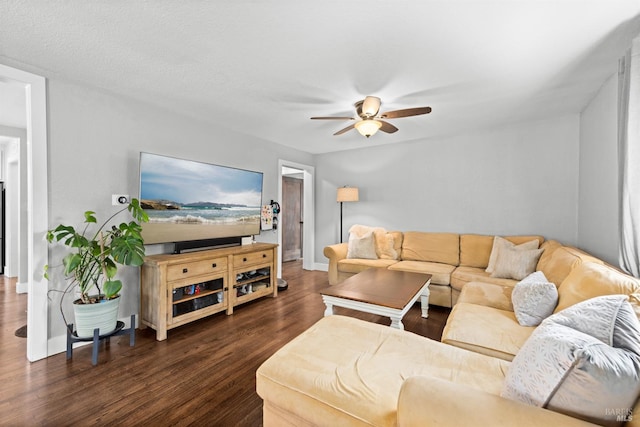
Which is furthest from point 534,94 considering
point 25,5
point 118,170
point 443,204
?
point 118,170

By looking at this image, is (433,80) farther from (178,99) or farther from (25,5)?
(25,5)

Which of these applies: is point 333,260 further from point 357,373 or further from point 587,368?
point 587,368

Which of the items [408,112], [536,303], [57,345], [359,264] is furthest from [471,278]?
[57,345]

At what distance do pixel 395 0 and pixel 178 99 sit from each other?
224cm

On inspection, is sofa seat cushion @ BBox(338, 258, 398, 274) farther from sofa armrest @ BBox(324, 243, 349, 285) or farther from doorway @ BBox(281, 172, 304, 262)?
doorway @ BBox(281, 172, 304, 262)

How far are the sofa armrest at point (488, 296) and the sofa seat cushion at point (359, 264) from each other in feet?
4.38

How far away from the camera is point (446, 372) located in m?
1.23

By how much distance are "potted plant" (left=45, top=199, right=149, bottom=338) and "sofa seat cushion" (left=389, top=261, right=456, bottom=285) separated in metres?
2.95

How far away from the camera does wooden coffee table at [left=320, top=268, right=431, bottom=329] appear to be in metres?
2.11

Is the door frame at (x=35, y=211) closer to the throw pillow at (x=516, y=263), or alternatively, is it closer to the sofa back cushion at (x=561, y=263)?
the sofa back cushion at (x=561, y=263)

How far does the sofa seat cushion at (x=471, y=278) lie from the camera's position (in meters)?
2.86

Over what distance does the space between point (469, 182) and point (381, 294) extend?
261 centimetres

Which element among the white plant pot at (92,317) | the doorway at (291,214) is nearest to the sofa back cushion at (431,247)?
the doorway at (291,214)

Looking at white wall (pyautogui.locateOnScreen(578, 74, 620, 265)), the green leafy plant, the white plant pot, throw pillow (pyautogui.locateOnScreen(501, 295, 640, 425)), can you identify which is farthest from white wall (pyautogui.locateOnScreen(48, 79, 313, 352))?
white wall (pyautogui.locateOnScreen(578, 74, 620, 265))
